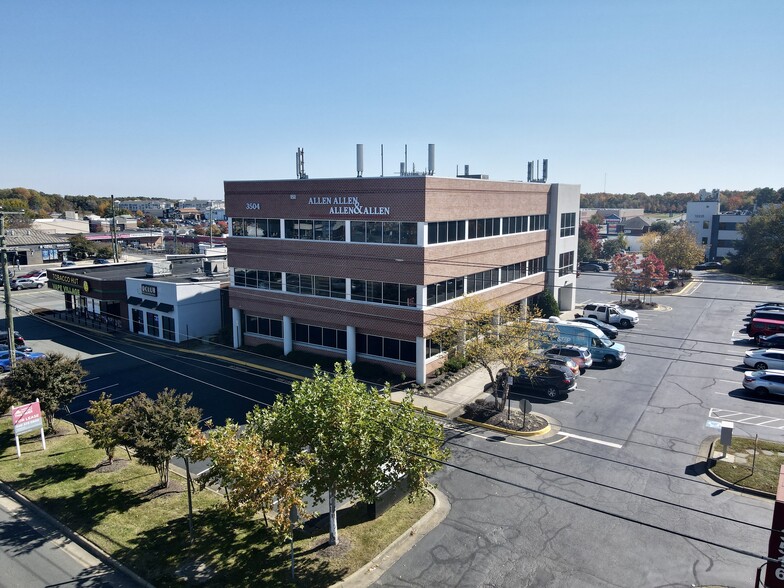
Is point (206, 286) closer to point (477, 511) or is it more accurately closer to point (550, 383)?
point (550, 383)

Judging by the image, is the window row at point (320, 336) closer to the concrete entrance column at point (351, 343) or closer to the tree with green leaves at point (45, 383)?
the concrete entrance column at point (351, 343)

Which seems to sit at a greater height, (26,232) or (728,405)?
(26,232)

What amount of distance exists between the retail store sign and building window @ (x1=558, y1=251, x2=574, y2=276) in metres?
23.4

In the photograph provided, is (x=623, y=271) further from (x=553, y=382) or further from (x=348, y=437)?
(x=348, y=437)

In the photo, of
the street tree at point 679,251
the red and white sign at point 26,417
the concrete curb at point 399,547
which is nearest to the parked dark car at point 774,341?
the street tree at point 679,251

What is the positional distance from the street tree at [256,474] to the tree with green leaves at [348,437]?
624mm

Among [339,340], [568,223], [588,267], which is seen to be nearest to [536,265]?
[568,223]

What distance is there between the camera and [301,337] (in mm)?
38156

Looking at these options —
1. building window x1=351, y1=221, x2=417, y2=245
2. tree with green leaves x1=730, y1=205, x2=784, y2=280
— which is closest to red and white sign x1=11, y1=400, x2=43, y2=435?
building window x1=351, y1=221, x2=417, y2=245

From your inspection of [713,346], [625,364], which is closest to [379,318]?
[625,364]

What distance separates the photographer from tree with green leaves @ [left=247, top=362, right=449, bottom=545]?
15273mm

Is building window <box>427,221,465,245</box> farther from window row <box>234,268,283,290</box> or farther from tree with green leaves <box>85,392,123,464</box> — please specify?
tree with green leaves <box>85,392,123,464</box>

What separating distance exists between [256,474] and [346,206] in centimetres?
2196

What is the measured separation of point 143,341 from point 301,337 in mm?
14601
